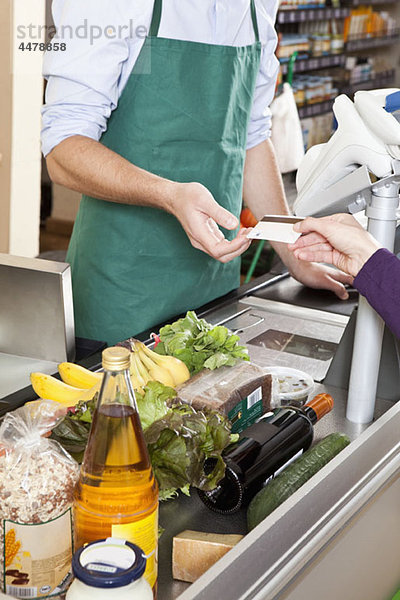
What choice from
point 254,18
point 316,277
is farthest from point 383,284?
point 254,18

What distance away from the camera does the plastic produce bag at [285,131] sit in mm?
4492

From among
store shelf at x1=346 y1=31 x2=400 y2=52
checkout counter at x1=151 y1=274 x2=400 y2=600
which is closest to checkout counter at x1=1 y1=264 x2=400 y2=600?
checkout counter at x1=151 y1=274 x2=400 y2=600

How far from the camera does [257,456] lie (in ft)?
3.68

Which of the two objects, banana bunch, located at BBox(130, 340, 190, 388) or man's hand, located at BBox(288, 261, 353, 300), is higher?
banana bunch, located at BBox(130, 340, 190, 388)

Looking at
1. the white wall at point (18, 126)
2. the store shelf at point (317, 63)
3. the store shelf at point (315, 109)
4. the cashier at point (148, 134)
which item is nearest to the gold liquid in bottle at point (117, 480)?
the cashier at point (148, 134)

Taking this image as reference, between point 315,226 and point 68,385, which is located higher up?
point 315,226

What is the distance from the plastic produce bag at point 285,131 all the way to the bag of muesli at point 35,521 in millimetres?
3763

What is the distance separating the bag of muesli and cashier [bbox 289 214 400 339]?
574 mm

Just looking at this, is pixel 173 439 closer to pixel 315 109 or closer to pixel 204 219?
pixel 204 219

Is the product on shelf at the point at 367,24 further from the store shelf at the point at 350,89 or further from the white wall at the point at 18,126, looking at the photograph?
the white wall at the point at 18,126

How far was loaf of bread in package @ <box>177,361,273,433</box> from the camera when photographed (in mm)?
1213

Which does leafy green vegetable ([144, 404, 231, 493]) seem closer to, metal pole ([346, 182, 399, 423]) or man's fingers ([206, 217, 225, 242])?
metal pole ([346, 182, 399, 423])

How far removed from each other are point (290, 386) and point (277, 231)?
1.15 feet

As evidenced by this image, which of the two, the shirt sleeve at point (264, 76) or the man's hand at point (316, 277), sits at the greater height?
the shirt sleeve at point (264, 76)
